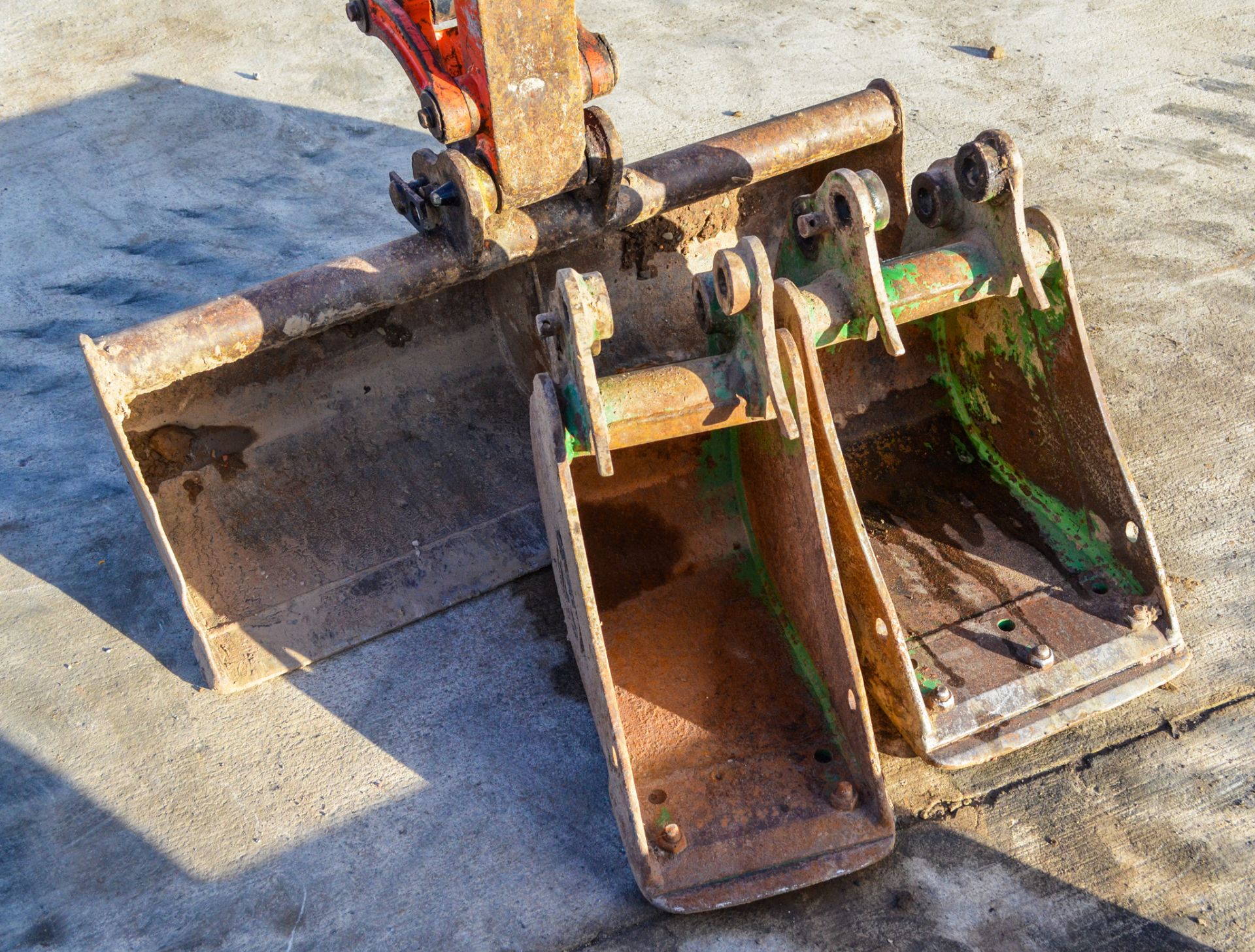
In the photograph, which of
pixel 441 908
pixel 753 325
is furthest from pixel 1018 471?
pixel 441 908

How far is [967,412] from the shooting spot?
11.7 ft

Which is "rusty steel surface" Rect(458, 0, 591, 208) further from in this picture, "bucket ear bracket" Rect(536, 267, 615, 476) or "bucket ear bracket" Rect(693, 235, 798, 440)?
"bucket ear bracket" Rect(693, 235, 798, 440)

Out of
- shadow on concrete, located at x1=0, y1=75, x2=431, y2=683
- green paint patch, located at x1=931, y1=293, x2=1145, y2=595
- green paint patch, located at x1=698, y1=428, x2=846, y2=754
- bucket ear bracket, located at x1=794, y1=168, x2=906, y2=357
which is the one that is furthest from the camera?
shadow on concrete, located at x1=0, y1=75, x2=431, y2=683

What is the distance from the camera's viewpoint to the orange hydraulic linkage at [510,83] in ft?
8.74

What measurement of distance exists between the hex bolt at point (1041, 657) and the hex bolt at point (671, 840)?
3.38ft

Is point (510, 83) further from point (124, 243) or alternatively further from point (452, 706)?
point (124, 243)

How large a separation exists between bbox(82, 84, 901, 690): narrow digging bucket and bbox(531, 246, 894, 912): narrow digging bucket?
0.45 meters

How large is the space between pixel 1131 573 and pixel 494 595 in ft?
6.01

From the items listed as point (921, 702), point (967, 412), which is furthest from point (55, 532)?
point (967, 412)

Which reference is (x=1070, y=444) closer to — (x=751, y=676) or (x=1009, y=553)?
(x=1009, y=553)

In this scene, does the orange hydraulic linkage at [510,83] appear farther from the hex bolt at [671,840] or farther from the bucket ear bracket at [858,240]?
the hex bolt at [671,840]

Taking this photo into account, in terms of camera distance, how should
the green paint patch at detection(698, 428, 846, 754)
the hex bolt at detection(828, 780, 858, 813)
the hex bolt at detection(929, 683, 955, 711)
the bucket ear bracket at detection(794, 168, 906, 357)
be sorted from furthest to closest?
the green paint patch at detection(698, 428, 846, 754), the bucket ear bracket at detection(794, 168, 906, 357), the hex bolt at detection(929, 683, 955, 711), the hex bolt at detection(828, 780, 858, 813)

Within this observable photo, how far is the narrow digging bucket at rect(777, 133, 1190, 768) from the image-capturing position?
2.75 metres

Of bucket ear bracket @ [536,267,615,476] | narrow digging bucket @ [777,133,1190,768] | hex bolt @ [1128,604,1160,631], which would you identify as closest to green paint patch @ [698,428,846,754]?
narrow digging bucket @ [777,133,1190,768]
